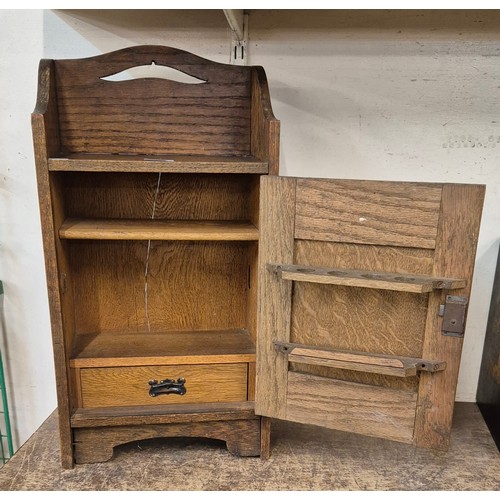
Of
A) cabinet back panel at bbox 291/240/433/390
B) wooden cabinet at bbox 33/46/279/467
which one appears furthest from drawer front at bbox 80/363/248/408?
cabinet back panel at bbox 291/240/433/390

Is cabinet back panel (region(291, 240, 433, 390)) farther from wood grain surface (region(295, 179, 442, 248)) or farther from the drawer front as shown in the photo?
the drawer front

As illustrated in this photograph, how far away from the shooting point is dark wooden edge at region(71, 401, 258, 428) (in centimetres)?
108

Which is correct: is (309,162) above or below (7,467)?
above

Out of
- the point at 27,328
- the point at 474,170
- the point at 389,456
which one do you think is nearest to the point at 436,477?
the point at 389,456

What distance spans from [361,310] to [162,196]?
62cm

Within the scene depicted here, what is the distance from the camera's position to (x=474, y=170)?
1334mm

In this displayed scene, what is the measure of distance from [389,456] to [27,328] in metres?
1.14

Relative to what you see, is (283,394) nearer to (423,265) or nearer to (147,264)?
(423,265)

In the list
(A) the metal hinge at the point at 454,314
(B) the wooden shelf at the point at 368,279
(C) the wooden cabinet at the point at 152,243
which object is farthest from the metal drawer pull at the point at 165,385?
(A) the metal hinge at the point at 454,314

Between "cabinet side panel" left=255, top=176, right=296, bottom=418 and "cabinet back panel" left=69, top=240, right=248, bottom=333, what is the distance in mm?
311

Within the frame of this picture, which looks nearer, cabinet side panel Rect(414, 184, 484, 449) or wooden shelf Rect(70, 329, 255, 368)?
cabinet side panel Rect(414, 184, 484, 449)

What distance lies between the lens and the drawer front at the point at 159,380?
111 centimetres
